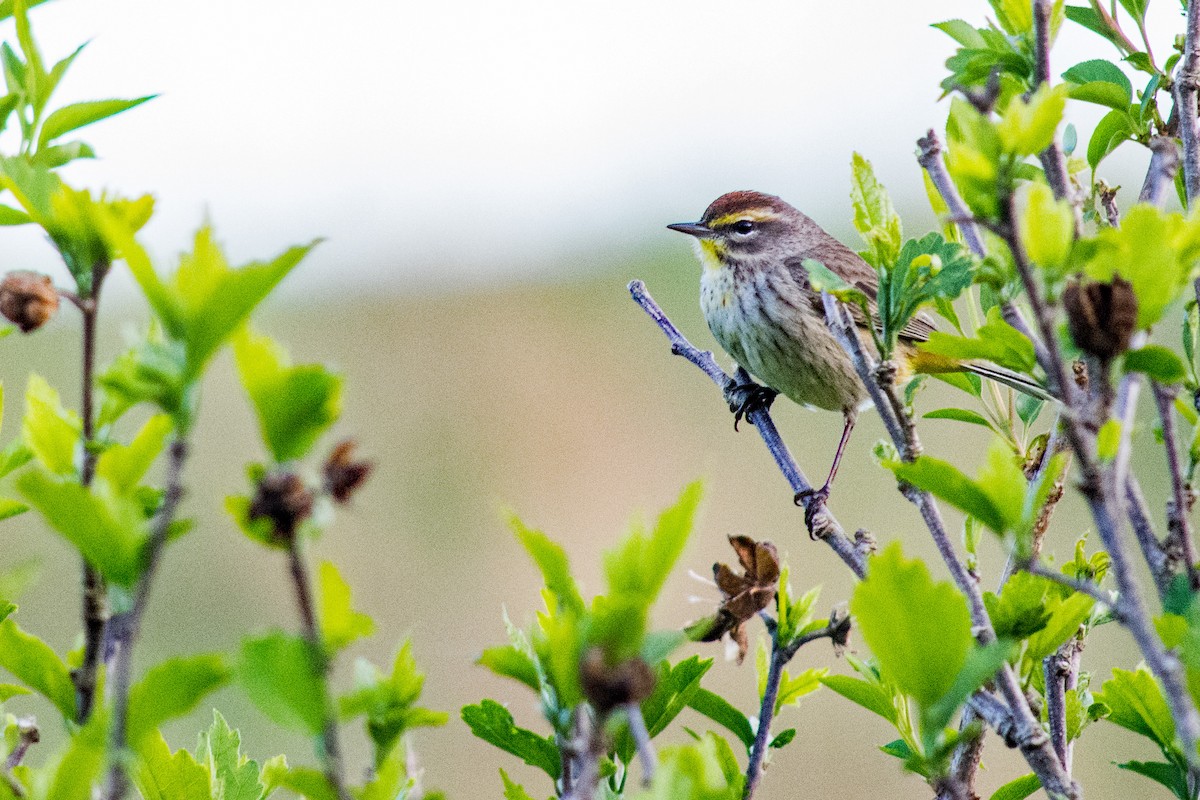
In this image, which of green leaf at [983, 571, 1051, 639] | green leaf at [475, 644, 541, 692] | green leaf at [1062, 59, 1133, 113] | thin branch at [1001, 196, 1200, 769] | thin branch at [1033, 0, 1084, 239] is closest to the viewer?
thin branch at [1001, 196, 1200, 769]

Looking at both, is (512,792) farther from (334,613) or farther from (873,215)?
(873,215)

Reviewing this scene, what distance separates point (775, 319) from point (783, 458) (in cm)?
272

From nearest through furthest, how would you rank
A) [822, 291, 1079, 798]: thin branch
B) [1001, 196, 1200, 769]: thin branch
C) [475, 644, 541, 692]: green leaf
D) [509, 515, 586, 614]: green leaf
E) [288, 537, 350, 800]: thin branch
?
[288, 537, 350, 800]: thin branch, [1001, 196, 1200, 769]: thin branch, [509, 515, 586, 614]: green leaf, [475, 644, 541, 692]: green leaf, [822, 291, 1079, 798]: thin branch

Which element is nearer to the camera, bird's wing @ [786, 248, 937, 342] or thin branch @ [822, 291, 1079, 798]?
thin branch @ [822, 291, 1079, 798]

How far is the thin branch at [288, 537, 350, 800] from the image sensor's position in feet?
3.10

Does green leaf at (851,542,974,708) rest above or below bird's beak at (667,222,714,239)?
above

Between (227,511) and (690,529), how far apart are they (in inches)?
16.1

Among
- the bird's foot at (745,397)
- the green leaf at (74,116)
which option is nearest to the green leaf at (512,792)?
the green leaf at (74,116)

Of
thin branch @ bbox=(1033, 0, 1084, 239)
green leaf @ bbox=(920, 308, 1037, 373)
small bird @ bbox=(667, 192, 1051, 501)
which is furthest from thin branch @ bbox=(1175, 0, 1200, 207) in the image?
small bird @ bbox=(667, 192, 1051, 501)

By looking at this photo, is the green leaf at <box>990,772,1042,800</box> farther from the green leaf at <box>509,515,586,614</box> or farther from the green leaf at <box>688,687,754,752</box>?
the green leaf at <box>509,515,586,614</box>

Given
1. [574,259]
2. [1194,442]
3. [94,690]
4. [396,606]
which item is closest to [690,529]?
[94,690]

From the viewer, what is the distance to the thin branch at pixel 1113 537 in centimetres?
105

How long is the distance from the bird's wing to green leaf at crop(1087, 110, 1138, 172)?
265 cm

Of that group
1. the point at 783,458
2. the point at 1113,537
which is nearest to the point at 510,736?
the point at 1113,537
